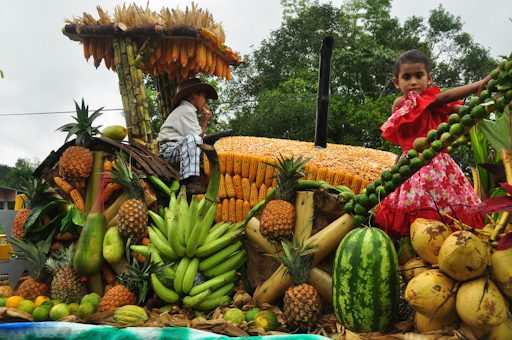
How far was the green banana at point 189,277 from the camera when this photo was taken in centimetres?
248

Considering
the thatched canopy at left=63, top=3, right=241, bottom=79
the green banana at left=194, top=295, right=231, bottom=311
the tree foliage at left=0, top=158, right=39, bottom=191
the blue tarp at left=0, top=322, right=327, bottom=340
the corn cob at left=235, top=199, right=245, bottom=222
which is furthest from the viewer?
the tree foliage at left=0, top=158, right=39, bottom=191

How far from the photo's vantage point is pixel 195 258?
262 cm

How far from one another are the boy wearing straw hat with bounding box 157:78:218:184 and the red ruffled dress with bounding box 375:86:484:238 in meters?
1.80

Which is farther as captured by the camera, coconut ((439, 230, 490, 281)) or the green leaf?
the green leaf

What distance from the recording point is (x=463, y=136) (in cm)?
197

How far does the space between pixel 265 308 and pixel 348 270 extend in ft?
1.71

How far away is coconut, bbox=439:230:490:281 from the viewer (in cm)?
164

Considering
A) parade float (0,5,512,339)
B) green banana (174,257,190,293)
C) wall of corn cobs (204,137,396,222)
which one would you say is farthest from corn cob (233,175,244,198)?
green banana (174,257,190,293)

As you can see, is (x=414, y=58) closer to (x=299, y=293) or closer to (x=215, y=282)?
(x=299, y=293)

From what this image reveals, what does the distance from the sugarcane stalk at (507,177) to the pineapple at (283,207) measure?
87 cm

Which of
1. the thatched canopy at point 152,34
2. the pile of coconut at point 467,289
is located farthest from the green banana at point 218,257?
the thatched canopy at point 152,34

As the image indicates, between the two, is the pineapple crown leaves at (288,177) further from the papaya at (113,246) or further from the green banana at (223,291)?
the papaya at (113,246)

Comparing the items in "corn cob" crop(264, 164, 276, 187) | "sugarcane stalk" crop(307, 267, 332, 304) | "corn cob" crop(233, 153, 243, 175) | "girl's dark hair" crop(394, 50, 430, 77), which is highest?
"girl's dark hair" crop(394, 50, 430, 77)

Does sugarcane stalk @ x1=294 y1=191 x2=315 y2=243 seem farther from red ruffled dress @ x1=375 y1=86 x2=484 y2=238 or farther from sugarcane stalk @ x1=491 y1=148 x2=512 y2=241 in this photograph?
sugarcane stalk @ x1=491 y1=148 x2=512 y2=241
